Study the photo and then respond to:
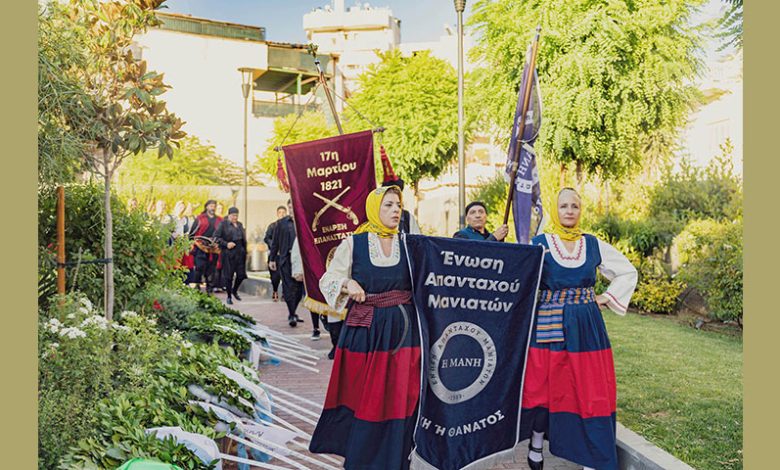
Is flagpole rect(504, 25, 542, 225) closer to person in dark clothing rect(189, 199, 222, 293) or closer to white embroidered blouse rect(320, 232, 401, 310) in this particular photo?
white embroidered blouse rect(320, 232, 401, 310)

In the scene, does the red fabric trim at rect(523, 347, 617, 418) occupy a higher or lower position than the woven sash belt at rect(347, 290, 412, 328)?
lower

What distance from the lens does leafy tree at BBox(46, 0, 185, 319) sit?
5.92 m

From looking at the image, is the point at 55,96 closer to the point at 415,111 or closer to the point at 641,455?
the point at 641,455

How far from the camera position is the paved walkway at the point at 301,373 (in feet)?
17.6

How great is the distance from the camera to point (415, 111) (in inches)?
965

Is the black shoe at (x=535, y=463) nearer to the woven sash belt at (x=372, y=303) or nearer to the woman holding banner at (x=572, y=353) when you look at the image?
the woman holding banner at (x=572, y=353)

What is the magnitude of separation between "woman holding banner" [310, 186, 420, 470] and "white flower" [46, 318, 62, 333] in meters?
1.70

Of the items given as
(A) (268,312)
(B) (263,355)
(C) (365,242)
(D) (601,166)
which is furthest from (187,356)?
(D) (601,166)

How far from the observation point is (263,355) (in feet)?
28.5

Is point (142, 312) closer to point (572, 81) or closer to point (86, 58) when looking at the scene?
point (86, 58)

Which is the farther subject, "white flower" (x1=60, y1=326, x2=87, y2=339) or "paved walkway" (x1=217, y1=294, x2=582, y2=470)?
"paved walkway" (x1=217, y1=294, x2=582, y2=470)

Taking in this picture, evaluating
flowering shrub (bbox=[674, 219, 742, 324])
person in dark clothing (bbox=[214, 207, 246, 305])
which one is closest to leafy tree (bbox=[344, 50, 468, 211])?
person in dark clothing (bbox=[214, 207, 246, 305])

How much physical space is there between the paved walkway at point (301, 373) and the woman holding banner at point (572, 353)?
348mm

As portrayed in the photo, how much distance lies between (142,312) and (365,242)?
127 inches
